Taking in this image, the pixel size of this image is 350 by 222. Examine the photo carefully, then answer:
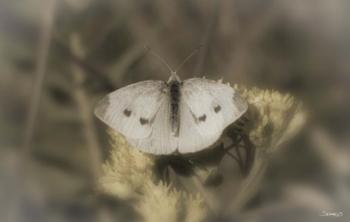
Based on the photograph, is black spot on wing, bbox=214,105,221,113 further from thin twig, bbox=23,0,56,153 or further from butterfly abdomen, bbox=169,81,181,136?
thin twig, bbox=23,0,56,153

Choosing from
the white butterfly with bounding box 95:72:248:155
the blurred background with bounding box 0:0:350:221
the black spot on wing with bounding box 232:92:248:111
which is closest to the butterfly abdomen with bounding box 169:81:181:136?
the white butterfly with bounding box 95:72:248:155

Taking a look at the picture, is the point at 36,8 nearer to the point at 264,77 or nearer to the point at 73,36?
the point at 73,36

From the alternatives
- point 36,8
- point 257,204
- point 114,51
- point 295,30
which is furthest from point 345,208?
point 36,8

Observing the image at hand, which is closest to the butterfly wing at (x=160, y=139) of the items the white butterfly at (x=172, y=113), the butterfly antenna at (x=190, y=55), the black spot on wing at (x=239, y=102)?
the white butterfly at (x=172, y=113)

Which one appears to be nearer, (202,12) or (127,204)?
(127,204)

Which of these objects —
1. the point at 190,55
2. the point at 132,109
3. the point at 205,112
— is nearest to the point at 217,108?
the point at 205,112

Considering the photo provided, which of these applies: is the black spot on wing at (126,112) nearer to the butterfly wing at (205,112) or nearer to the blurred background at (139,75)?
the butterfly wing at (205,112)
